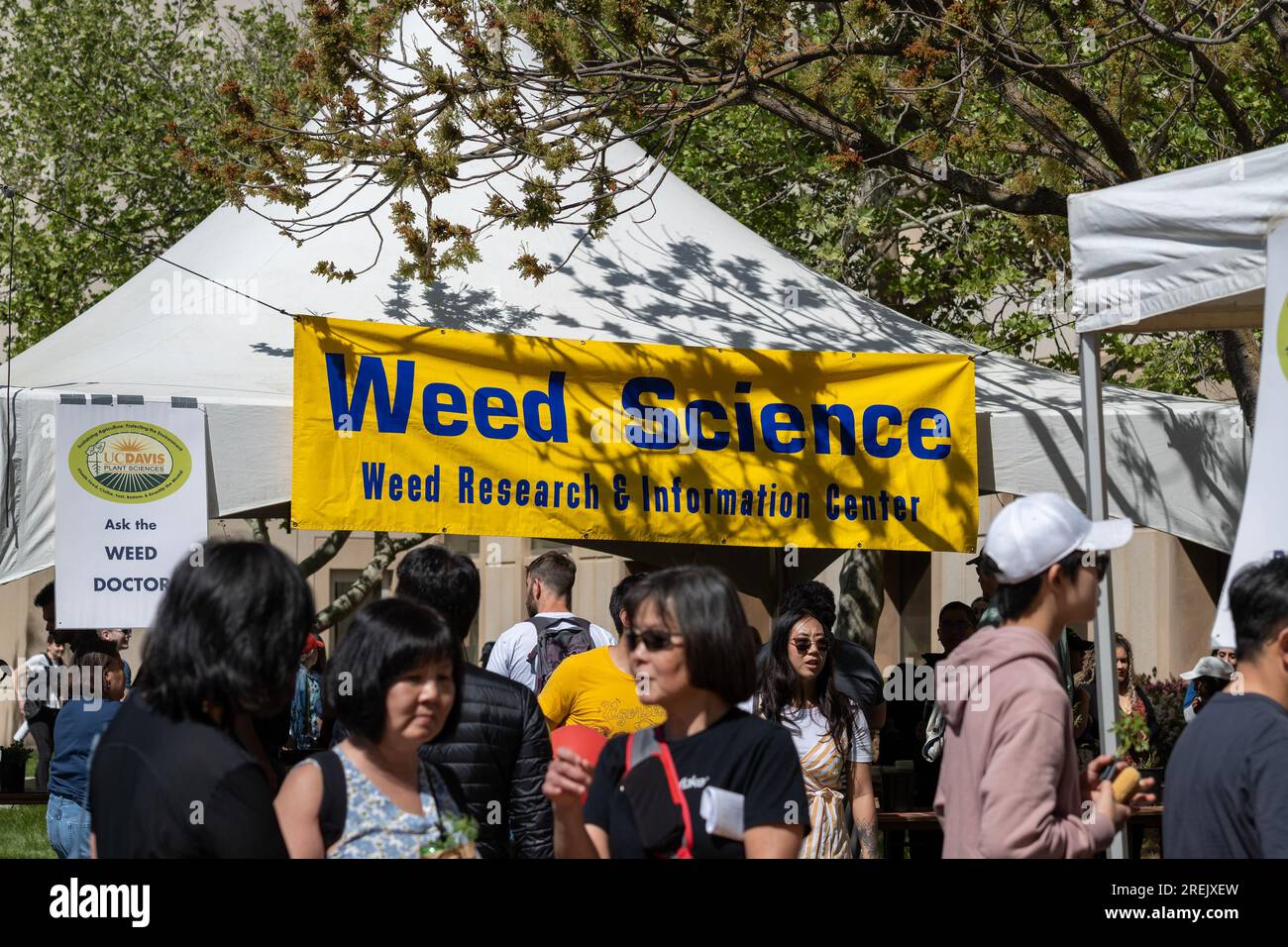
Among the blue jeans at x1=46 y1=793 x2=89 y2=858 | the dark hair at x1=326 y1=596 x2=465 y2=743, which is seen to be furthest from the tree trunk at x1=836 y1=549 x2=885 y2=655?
the dark hair at x1=326 y1=596 x2=465 y2=743

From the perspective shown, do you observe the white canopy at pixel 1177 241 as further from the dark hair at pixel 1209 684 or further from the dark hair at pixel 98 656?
the dark hair at pixel 98 656

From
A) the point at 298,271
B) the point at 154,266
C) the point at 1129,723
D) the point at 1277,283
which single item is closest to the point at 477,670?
the point at 1129,723

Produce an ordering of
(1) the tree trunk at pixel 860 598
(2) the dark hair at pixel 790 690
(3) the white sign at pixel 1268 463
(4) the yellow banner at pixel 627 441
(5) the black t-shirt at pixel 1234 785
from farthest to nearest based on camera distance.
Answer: (1) the tree trunk at pixel 860 598
(4) the yellow banner at pixel 627 441
(2) the dark hair at pixel 790 690
(3) the white sign at pixel 1268 463
(5) the black t-shirt at pixel 1234 785

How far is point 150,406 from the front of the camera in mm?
→ 6691

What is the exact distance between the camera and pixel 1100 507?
5586mm

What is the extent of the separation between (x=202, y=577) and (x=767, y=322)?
578 centimetres

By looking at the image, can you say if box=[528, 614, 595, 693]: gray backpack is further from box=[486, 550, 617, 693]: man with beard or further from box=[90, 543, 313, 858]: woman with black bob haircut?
box=[90, 543, 313, 858]: woman with black bob haircut

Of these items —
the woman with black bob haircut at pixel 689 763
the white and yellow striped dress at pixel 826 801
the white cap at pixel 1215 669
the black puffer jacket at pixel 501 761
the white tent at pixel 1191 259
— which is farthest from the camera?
the white cap at pixel 1215 669

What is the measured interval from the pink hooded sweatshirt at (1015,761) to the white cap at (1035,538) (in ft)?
0.44

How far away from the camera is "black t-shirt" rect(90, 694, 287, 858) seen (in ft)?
8.50

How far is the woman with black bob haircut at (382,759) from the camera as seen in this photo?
120 inches

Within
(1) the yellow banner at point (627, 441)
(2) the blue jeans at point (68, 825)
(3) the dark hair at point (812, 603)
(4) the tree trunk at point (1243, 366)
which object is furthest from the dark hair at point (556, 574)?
(4) the tree trunk at point (1243, 366)

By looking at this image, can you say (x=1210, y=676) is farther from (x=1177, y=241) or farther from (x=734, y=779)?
(x=734, y=779)
